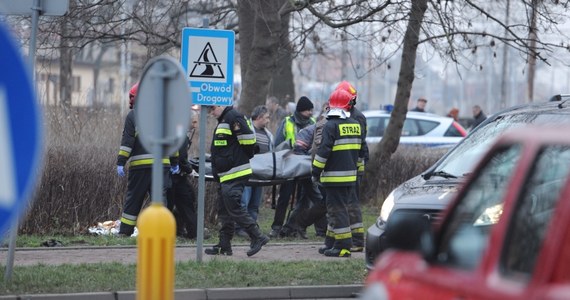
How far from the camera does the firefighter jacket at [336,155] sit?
12.2m

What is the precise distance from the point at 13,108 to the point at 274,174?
9.44 m

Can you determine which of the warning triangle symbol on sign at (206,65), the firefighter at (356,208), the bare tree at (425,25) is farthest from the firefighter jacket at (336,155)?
the bare tree at (425,25)

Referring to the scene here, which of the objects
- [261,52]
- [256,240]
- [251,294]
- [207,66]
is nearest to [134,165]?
[256,240]

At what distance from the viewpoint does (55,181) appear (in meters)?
14.4

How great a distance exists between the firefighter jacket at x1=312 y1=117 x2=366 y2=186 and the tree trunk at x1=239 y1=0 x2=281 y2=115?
5.95 metres

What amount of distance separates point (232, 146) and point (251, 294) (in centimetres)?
233

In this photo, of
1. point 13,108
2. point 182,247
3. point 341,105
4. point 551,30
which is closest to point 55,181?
point 182,247

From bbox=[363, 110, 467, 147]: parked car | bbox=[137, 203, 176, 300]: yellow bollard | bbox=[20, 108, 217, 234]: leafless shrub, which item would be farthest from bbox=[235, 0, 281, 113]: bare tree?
bbox=[137, 203, 176, 300]: yellow bollard

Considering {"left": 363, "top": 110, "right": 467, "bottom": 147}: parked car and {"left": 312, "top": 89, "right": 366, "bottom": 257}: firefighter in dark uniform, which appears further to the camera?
{"left": 363, "top": 110, "right": 467, "bottom": 147}: parked car

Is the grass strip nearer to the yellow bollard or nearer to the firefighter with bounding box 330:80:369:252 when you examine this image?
the firefighter with bounding box 330:80:369:252

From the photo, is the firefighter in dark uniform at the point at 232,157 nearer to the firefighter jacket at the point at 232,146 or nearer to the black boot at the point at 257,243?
the firefighter jacket at the point at 232,146

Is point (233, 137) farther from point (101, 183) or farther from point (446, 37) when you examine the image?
point (446, 37)

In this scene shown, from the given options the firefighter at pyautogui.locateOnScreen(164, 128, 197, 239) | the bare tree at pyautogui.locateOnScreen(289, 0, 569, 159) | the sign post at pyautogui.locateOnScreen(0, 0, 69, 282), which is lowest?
the firefighter at pyautogui.locateOnScreen(164, 128, 197, 239)

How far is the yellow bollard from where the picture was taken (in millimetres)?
6145
